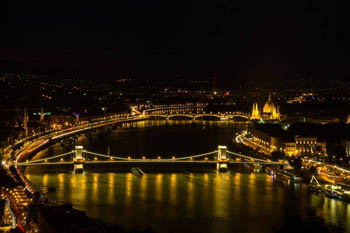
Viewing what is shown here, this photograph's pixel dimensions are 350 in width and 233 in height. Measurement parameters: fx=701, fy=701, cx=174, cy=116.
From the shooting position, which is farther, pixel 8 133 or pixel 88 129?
pixel 88 129

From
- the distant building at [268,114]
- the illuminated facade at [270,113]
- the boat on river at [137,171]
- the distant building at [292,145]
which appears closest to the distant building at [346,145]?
the distant building at [292,145]

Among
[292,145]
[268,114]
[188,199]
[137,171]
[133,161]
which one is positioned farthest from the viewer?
[268,114]

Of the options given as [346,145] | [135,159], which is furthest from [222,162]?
[346,145]

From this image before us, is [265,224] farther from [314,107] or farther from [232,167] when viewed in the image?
[314,107]

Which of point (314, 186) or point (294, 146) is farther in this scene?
point (294, 146)

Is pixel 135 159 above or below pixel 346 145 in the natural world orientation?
below

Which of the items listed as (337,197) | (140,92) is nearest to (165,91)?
(140,92)

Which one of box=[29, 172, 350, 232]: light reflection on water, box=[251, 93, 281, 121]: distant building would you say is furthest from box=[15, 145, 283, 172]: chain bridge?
box=[251, 93, 281, 121]: distant building

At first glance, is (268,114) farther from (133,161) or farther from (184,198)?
(184,198)
